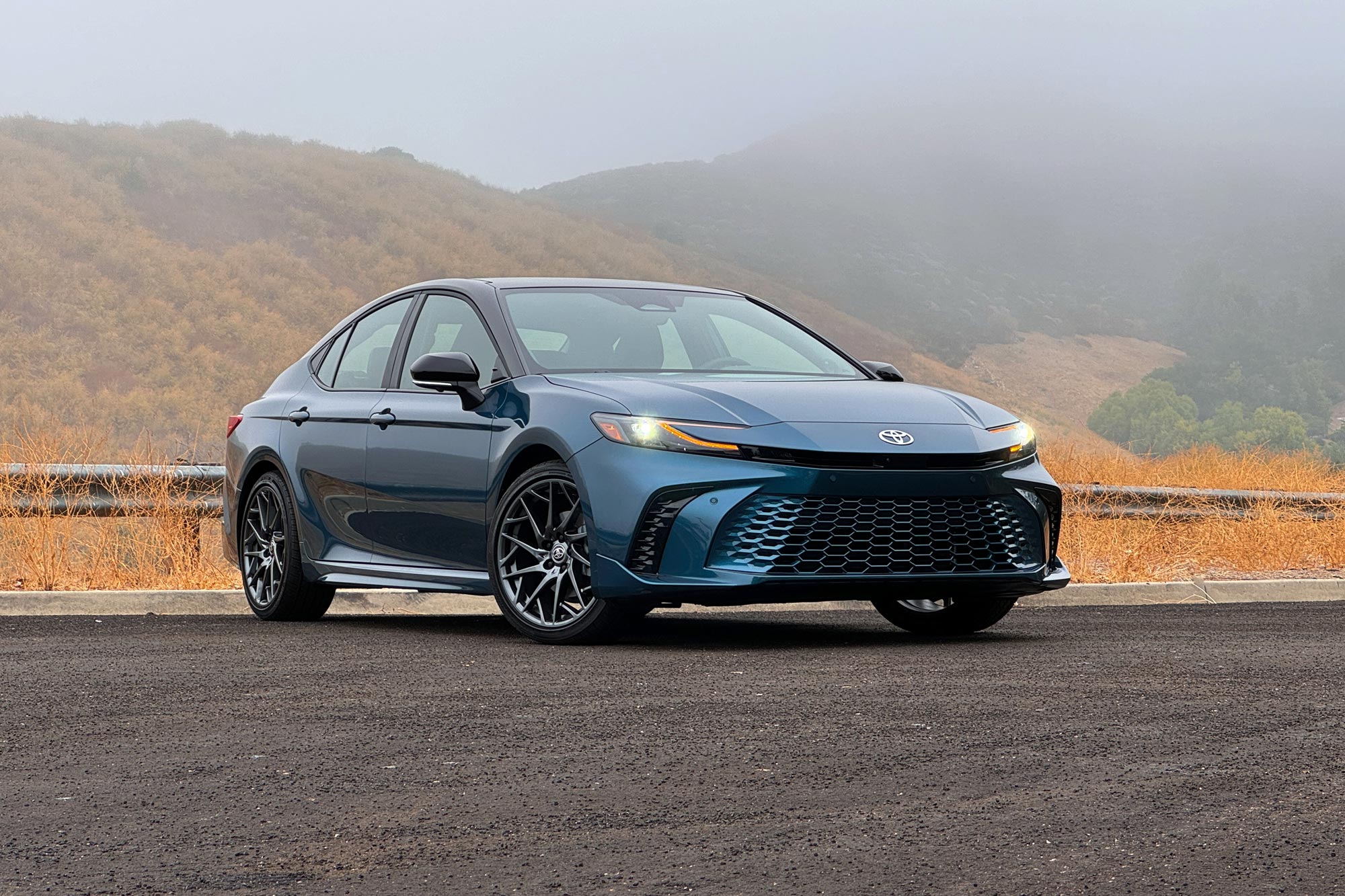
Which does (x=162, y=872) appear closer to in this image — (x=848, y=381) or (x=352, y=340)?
(x=848, y=381)

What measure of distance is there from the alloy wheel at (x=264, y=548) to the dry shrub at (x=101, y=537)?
4.66 feet

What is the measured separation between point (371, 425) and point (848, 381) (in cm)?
219

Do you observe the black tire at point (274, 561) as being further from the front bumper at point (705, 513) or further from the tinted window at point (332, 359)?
the front bumper at point (705, 513)

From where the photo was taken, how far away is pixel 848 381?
7.85 meters

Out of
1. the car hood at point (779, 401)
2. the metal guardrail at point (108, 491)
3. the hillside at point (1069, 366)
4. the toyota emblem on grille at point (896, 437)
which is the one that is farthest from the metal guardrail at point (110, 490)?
the hillside at point (1069, 366)

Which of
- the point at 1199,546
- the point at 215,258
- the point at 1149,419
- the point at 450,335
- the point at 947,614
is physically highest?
the point at 450,335

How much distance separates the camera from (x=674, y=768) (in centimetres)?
468

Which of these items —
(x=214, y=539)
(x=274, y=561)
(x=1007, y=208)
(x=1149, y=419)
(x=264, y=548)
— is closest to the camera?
(x=274, y=561)

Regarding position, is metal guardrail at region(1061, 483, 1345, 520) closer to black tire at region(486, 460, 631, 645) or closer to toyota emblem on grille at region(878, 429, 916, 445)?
toyota emblem on grille at region(878, 429, 916, 445)

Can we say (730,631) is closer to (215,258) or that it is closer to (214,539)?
(214,539)

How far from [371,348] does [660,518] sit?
A: 259cm

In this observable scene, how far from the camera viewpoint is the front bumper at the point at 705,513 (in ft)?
22.5

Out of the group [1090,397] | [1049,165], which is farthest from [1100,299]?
[1049,165]

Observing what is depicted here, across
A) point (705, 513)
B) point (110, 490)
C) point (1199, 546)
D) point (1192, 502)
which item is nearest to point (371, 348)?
point (705, 513)
